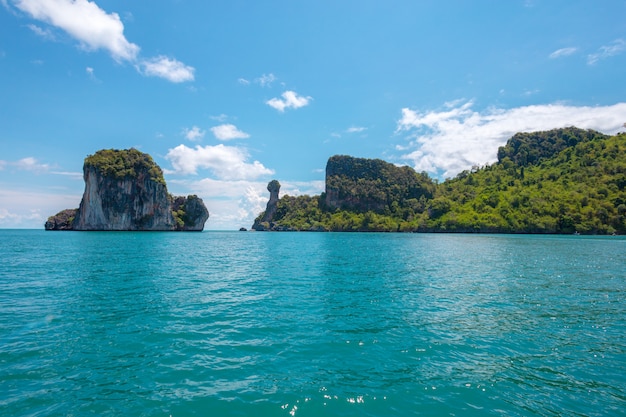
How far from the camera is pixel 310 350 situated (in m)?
12.4

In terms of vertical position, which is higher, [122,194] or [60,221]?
[122,194]

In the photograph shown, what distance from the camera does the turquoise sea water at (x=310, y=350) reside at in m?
8.59

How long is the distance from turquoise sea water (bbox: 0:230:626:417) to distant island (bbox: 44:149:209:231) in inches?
6214

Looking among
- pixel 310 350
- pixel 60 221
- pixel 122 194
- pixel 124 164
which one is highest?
pixel 124 164

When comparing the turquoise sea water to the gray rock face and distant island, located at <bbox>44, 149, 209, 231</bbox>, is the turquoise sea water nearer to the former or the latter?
distant island, located at <bbox>44, 149, 209, 231</bbox>

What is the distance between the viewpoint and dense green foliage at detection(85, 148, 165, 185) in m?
158

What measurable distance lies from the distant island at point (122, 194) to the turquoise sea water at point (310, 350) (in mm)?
157839

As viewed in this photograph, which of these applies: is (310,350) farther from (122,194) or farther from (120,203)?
(120,203)

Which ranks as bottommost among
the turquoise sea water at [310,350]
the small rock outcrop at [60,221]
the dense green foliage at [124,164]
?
the turquoise sea water at [310,350]

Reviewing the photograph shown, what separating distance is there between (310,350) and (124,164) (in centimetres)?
18484

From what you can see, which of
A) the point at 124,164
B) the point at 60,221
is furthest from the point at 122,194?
the point at 60,221

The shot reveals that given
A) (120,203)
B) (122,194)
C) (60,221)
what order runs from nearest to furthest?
(122,194), (120,203), (60,221)

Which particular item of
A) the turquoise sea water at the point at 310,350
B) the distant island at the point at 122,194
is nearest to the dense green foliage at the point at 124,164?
the distant island at the point at 122,194

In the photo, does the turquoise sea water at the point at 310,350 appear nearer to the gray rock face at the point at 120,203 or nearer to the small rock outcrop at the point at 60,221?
the gray rock face at the point at 120,203
